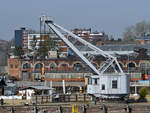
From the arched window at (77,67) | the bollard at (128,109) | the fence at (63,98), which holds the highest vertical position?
the arched window at (77,67)

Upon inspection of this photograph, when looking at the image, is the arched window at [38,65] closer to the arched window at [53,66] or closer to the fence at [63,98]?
the arched window at [53,66]

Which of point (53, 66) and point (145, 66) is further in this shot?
point (53, 66)

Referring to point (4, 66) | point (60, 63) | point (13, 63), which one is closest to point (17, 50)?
point (4, 66)

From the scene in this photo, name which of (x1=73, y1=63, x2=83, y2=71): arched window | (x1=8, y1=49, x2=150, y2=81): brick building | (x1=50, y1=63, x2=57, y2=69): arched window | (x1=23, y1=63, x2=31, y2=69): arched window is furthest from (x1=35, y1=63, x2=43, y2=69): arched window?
(x1=73, y1=63, x2=83, y2=71): arched window

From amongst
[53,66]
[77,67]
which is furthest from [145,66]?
[53,66]

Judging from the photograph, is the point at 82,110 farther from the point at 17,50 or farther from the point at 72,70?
the point at 17,50

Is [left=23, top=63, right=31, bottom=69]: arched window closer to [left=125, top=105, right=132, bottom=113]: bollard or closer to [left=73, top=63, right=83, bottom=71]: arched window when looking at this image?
[left=73, top=63, right=83, bottom=71]: arched window

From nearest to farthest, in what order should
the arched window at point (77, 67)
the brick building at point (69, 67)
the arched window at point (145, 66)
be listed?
1. the brick building at point (69, 67)
2. the arched window at point (145, 66)
3. the arched window at point (77, 67)

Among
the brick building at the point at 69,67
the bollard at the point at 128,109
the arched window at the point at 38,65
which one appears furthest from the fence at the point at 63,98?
the arched window at the point at 38,65

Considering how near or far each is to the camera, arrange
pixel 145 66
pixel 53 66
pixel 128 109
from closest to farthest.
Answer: pixel 128 109
pixel 145 66
pixel 53 66

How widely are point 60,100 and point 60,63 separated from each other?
4648 cm

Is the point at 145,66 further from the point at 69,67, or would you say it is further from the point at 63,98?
the point at 63,98

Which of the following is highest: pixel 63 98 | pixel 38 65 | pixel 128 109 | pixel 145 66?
pixel 38 65

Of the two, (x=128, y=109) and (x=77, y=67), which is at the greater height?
(x=77, y=67)
